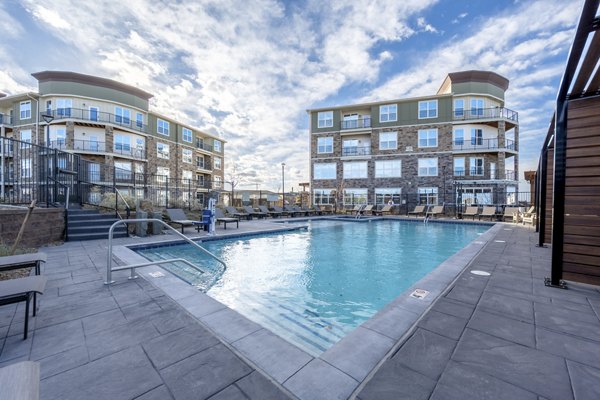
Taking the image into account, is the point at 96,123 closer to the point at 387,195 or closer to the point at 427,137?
the point at 387,195

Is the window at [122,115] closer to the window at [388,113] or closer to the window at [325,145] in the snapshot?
the window at [325,145]

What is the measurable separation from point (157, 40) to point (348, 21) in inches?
335

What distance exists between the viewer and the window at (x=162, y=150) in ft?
86.1

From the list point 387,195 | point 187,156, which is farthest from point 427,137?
point 187,156

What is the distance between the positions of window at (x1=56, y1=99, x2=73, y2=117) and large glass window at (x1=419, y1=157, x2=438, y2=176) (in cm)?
3138

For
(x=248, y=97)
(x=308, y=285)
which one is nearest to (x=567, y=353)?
(x=308, y=285)

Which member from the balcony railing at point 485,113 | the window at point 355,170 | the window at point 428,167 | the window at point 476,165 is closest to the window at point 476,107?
the balcony railing at point 485,113

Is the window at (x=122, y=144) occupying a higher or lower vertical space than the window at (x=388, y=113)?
lower

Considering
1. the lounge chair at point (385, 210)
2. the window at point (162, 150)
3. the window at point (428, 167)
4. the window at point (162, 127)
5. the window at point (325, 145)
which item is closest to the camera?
the lounge chair at point (385, 210)

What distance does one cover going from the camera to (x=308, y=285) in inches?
180

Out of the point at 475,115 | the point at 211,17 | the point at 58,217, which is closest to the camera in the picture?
the point at 58,217

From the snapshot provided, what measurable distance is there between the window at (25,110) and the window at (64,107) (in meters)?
4.10

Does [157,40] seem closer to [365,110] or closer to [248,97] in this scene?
[248,97]

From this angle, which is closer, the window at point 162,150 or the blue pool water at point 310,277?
the blue pool water at point 310,277
